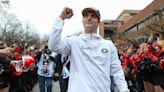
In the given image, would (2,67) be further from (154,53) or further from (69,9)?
(69,9)

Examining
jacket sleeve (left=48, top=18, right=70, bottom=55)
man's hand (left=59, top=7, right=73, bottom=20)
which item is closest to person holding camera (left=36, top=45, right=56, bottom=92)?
jacket sleeve (left=48, top=18, right=70, bottom=55)

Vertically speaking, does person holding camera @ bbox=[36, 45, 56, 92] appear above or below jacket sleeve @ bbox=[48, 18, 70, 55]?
below

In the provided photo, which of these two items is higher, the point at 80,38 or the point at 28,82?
the point at 80,38

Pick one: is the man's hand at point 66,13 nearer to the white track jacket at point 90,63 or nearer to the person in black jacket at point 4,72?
the white track jacket at point 90,63


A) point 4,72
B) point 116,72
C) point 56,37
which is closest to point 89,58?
point 116,72

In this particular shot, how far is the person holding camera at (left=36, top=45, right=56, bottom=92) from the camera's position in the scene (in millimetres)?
12234

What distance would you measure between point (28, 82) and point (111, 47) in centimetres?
1044

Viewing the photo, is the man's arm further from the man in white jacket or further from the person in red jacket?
the person in red jacket

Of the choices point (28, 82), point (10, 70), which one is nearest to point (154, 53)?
point (10, 70)

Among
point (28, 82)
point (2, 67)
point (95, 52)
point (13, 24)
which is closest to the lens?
point (95, 52)

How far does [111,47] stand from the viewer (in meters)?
4.31

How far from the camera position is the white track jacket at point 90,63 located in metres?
4.04

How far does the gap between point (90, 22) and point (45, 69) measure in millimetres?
8199

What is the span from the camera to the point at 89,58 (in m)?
4.13
